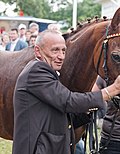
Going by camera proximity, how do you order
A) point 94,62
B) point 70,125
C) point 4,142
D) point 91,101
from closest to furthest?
point 91,101 < point 70,125 < point 94,62 < point 4,142

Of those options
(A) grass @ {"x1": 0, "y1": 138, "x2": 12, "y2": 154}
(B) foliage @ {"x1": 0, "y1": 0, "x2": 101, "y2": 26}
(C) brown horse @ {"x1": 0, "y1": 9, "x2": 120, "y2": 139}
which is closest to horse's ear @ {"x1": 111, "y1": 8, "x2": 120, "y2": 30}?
(C) brown horse @ {"x1": 0, "y1": 9, "x2": 120, "y2": 139}

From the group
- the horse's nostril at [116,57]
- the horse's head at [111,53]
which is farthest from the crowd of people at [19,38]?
the horse's nostril at [116,57]

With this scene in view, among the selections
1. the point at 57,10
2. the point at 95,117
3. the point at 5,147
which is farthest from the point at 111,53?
the point at 57,10

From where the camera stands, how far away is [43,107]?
2754 millimetres

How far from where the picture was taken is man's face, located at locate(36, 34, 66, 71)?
281 centimetres

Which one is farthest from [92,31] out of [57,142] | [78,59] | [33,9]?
[33,9]

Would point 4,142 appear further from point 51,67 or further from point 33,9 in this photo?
point 33,9

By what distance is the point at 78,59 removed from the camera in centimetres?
352

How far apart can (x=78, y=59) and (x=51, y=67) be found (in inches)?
28.0

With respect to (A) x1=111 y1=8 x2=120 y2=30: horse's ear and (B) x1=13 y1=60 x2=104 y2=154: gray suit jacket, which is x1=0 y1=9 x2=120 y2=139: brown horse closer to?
(A) x1=111 y1=8 x2=120 y2=30: horse's ear

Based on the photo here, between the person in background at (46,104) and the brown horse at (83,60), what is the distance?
0.45 metres

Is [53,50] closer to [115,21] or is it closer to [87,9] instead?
[115,21]

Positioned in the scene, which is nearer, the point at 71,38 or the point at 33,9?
the point at 71,38

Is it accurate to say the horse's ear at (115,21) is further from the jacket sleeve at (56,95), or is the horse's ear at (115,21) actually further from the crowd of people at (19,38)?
the crowd of people at (19,38)
